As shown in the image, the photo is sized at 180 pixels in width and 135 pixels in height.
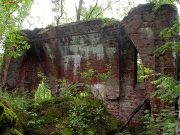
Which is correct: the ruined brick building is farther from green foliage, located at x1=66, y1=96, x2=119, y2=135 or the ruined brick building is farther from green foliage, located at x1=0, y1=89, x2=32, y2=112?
green foliage, located at x1=0, y1=89, x2=32, y2=112

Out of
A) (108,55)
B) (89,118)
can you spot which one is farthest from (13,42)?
(89,118)

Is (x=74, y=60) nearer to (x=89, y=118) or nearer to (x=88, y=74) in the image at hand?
(x=88, y=74)

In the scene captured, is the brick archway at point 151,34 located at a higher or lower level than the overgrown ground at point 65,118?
higher

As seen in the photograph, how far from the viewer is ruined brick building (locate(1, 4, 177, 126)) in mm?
7311

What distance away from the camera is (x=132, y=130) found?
8.28m

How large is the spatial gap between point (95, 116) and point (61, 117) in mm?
860

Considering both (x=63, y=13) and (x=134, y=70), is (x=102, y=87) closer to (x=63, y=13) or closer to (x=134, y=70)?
(x=134, y=70)

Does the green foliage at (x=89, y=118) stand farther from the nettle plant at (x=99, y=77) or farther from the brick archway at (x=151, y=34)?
the nettle plant at (x=99, y=77)

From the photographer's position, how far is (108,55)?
9.16m

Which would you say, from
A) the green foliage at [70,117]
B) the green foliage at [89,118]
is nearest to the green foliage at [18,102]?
the green foliage at [70,117]

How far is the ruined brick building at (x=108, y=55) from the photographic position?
731 cm

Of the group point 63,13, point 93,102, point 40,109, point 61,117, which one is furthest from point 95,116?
point 63,13

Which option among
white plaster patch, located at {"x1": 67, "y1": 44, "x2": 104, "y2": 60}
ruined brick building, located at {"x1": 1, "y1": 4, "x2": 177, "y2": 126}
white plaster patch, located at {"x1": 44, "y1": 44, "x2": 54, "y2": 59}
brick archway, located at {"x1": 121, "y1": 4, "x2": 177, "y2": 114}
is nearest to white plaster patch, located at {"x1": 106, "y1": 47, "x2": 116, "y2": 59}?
ruined brick building, located at {"x1": 1, "y1": 4, "x2": 177, "y2": 126}

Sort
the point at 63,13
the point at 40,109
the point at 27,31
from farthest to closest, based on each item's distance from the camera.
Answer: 1. the point at 63,13
2. the point at 27,31
3. the point at 40,109
